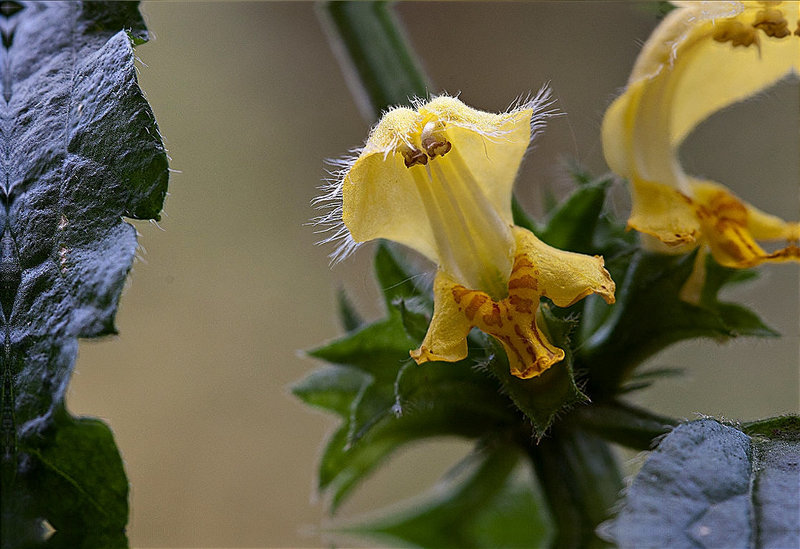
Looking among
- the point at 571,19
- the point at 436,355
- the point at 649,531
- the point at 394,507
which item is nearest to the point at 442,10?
the point at 571,19

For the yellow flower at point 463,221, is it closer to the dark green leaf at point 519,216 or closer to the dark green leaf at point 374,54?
the dark green leaf at point 519,216

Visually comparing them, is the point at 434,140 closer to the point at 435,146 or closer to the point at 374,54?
the point at 435,146

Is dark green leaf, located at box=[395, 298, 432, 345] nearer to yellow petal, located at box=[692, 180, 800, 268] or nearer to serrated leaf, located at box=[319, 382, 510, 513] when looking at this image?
serrated leaf, located at box=[319, 382, 510, 513]

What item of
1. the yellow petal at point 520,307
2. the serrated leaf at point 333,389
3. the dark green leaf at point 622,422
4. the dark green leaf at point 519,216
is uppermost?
the dark green leaf at point 519,216

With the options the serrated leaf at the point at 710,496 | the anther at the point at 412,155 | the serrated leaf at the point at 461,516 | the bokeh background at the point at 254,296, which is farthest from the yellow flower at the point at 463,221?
the bokeh background at the point at 254,296

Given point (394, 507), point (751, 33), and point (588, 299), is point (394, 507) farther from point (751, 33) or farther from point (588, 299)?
point (751, 33)

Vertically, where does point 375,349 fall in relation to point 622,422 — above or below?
above

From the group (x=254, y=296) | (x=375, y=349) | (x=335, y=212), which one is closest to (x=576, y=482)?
(x=375, y=349)
